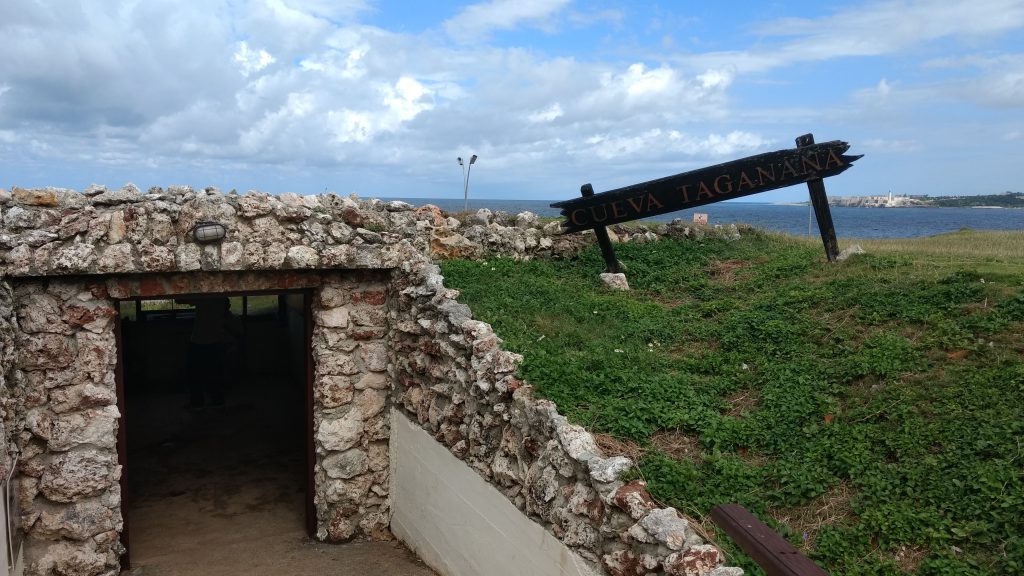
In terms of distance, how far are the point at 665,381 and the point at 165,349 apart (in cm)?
1121

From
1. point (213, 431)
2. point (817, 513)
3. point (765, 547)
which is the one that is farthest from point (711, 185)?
point (213, 431)

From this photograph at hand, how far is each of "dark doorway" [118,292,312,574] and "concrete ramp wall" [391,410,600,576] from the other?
1181 mm

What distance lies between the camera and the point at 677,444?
500cm

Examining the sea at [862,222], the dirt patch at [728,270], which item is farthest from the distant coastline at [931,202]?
the dirt patch at [728,270]

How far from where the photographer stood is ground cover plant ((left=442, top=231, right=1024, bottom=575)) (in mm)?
4000

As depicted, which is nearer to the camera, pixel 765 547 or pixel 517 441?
pixel 765 547

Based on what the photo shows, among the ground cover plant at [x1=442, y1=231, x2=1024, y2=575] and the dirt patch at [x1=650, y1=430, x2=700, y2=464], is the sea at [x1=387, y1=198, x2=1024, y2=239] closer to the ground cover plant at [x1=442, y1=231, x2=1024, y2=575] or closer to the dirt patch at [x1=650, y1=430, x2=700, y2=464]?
the ground cover plant at [x1=442, y1=231, x2=1024, y2=575]

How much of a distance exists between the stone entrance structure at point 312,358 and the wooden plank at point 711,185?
8.73 feet

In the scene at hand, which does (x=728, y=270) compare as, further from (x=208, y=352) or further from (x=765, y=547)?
(x=208, y=352)

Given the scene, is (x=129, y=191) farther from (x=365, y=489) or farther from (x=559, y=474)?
(x=559, y=474)

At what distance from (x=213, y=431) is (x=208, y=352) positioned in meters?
1.70

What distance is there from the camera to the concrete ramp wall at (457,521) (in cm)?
511

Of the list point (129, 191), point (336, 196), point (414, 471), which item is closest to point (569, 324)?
point (414, 471)

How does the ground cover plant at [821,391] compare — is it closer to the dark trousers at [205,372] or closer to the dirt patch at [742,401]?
the dirt patch at [742,401]
